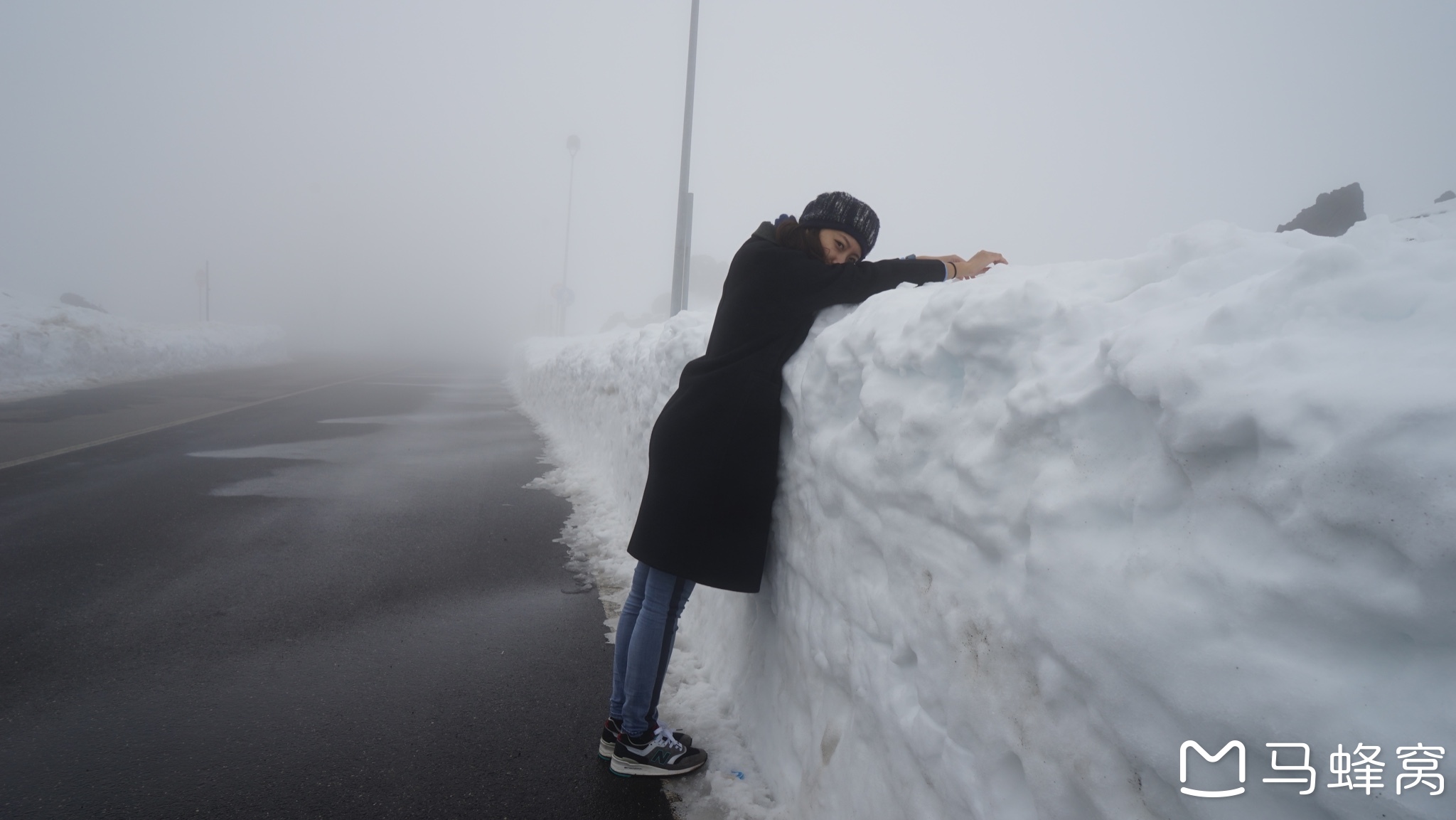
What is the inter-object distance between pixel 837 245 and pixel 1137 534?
158cm

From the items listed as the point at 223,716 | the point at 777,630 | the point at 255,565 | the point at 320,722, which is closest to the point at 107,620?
the point at 255,565

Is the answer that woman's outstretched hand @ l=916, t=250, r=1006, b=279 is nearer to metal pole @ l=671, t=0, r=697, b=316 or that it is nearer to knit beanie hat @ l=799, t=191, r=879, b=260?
knit beanie hat @ l=799, t=191, r=879, b=260

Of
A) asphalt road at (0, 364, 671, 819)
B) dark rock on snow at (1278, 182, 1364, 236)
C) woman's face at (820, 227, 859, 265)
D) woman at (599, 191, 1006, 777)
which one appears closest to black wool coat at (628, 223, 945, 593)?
woman at (599, 191, 1006, 777)

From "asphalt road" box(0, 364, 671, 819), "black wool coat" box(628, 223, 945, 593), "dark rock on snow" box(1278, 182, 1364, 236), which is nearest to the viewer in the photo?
"black wool coat" box(628, 223, 945, 593)

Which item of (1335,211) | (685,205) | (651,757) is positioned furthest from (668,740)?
(685,205)

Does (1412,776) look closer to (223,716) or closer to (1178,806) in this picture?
(1178,806)

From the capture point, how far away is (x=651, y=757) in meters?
2.49

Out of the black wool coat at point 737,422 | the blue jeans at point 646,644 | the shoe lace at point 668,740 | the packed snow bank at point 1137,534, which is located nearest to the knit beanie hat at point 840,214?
the black wool coat at point 737,422

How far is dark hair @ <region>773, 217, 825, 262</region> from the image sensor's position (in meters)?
2.46

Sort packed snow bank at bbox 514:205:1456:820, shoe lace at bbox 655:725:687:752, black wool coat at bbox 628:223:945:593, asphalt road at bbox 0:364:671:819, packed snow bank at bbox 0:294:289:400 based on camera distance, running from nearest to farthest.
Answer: packed snow bank at bbox 514:205:1456:820, black wool coat at bbox 628:223:945:593, asphalt road at bbox 0:364:671:819, shoe lace at bbox 655:725:687:752, packed snow bank at bbox 0:294:289:400

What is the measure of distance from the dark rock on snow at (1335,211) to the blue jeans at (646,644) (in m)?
3.03

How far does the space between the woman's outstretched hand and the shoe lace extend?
1.96 meters

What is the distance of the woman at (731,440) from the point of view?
7.59ft

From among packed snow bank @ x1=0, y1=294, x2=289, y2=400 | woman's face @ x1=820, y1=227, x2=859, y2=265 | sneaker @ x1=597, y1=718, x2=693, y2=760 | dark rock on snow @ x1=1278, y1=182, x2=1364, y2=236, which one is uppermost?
dark rock on snow @ x1=1278, y1=182, x2=1364, y2=236
